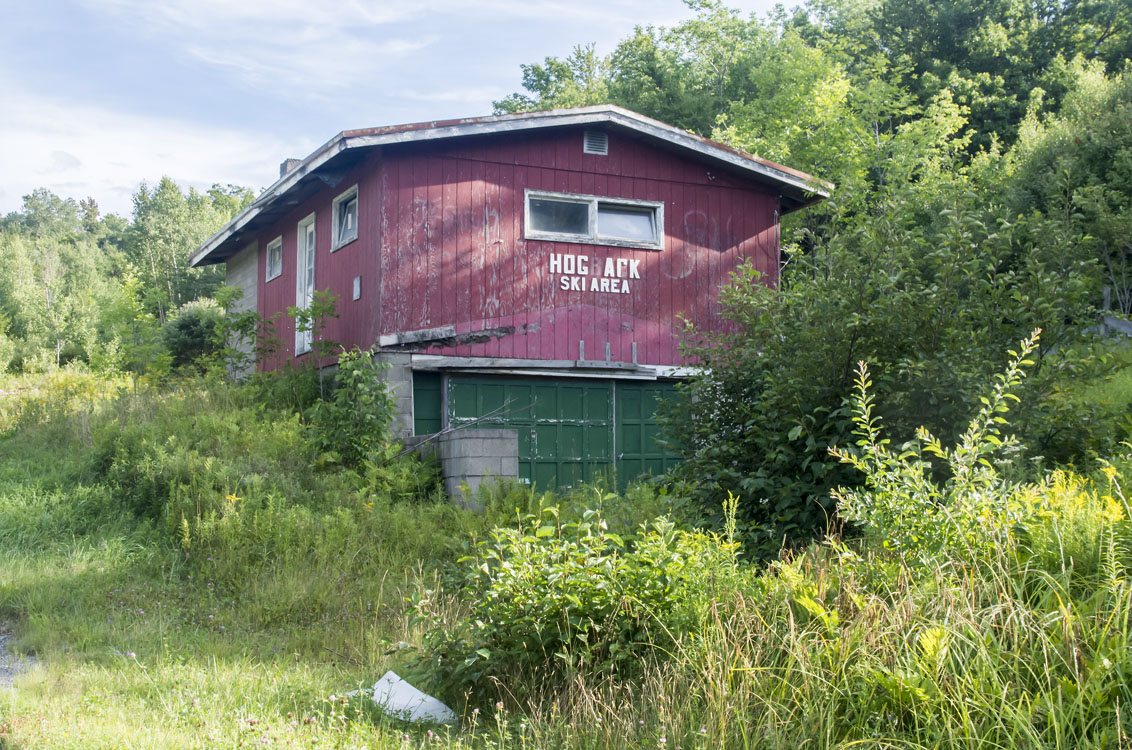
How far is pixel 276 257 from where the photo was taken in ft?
60.4

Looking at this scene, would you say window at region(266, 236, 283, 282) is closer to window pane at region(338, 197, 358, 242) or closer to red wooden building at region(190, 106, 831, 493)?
red wooden building at region(190, 106, 831, 493)

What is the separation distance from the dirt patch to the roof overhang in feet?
25.5

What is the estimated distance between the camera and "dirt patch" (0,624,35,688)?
562cm

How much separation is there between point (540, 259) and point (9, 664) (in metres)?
8.97

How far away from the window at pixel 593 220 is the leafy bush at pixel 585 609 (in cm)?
914

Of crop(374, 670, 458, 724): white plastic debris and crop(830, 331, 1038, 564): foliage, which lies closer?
crop(830, 331, 1038, 564): foliage

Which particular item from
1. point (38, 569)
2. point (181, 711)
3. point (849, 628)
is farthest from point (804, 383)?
point (38, 569)

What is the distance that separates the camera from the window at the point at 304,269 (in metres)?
16.1

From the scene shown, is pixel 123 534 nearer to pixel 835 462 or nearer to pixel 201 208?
pixel 835 462

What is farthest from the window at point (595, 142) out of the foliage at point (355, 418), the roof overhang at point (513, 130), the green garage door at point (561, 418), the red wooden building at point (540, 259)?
the foliage at point (355, 418)

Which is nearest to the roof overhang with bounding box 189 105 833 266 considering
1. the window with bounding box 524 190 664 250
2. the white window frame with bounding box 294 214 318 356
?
the white window frame with bounding box 294 214 318 356

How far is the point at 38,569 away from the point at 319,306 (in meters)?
6.26

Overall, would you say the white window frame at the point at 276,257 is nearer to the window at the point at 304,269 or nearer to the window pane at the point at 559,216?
the window at the point at 304,269

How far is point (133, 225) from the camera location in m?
55.9
